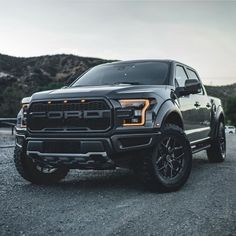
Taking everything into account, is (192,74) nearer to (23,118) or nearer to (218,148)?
(218,148)

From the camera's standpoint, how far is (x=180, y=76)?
6.57m

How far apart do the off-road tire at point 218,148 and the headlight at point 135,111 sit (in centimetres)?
346

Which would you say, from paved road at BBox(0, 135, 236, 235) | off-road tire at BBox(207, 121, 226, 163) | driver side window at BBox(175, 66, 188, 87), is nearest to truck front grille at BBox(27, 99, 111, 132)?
paved road at BBox(0, 135, 236, 235)

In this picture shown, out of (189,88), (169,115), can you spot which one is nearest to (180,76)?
(189,88)

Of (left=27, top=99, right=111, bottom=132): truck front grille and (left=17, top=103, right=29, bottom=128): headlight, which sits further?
(left=17, top=103, right=29, bottom=128): headlight

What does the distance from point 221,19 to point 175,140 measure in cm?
1128

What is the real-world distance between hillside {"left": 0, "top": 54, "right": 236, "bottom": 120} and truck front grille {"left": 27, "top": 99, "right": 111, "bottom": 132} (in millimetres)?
59349

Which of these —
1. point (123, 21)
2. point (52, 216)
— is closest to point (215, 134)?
point (52, 216)

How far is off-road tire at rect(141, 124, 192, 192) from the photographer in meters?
4.85

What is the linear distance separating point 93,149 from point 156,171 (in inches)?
30.9

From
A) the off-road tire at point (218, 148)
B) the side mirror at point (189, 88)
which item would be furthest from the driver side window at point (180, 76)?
the off-road tire at point (218, 148)

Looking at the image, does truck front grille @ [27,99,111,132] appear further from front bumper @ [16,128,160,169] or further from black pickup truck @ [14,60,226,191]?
front bumper @ [16,128,160,169]

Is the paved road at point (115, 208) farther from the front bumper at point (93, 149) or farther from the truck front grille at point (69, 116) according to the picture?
the truck front grille at point (69, 116)

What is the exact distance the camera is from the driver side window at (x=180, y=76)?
629 cm
